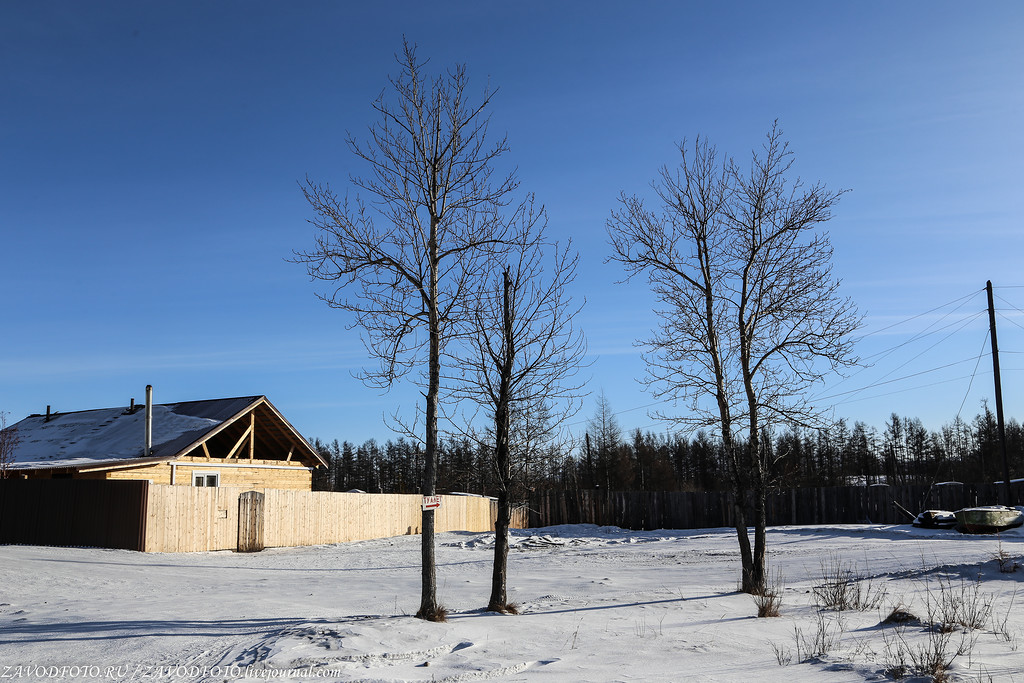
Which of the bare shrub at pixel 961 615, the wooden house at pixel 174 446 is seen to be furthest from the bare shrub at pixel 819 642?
the wooden house at pixel 174 446

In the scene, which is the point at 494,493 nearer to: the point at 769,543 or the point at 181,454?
the point at 769,543

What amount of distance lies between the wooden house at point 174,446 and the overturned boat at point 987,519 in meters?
24.2

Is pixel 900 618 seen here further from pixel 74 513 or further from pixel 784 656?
pixel 74 513

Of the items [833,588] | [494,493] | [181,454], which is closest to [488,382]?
[494,493]

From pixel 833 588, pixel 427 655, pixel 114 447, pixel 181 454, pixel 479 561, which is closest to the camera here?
pixel 427 655

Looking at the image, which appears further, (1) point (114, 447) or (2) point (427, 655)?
(1) point (114, 447)

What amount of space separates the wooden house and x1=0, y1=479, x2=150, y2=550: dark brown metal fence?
2.15 m

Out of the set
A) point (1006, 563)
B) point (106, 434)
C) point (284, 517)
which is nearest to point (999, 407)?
point (1006, 563)

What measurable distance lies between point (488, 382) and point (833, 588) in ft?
19.9

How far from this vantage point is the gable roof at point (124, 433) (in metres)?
25.8

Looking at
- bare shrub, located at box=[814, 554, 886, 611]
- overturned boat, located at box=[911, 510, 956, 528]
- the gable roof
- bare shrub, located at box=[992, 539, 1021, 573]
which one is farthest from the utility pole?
the gable roof

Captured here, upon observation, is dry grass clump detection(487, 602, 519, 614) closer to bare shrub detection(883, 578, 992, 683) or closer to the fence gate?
bare shrub detection(883, 578, 992, 683)

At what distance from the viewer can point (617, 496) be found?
34062 mm

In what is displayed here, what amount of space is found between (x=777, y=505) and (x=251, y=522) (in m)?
21.5
